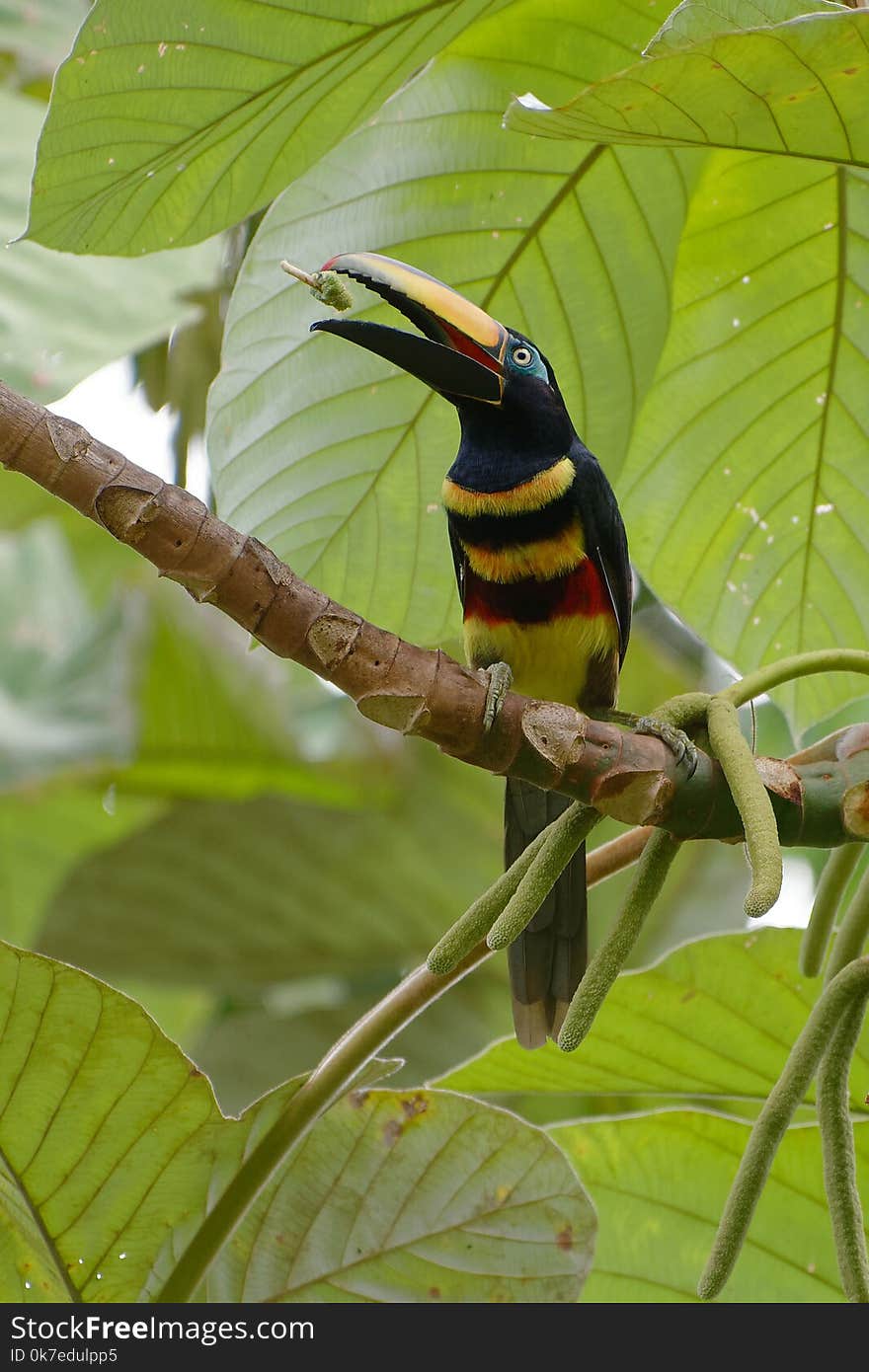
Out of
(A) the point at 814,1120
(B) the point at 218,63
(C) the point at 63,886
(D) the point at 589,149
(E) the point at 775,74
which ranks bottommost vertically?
(A) the point at 814,1120

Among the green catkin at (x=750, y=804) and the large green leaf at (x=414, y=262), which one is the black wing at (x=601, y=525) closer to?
the large green leaf at (x=414, y=262)

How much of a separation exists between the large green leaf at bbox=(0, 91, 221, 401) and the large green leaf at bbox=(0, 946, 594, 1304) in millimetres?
863

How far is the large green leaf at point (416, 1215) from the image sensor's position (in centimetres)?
175

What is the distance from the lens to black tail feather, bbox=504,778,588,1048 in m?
2.26

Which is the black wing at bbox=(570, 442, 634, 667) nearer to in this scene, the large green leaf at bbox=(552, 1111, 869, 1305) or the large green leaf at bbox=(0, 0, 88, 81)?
the large green leaf at bbox=(552, 1111, 869, 1305)

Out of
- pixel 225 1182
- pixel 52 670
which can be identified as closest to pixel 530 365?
pixel 225 1182

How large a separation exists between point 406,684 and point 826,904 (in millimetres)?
573

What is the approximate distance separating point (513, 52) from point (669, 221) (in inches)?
12.2

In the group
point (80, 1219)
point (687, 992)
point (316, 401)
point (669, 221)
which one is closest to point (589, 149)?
point (669, 221)

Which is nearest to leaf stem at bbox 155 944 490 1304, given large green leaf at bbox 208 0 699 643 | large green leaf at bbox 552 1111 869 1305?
large green leaf at bbox 552 1111 869 1305

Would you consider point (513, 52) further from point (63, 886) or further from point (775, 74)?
point (63, 886)

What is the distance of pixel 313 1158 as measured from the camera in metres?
1.78

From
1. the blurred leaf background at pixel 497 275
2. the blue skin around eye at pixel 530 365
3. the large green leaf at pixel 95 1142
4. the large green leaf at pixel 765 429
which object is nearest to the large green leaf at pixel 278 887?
the blurred leaf background at pixel 497 275

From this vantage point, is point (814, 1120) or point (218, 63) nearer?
point (218, 63)
